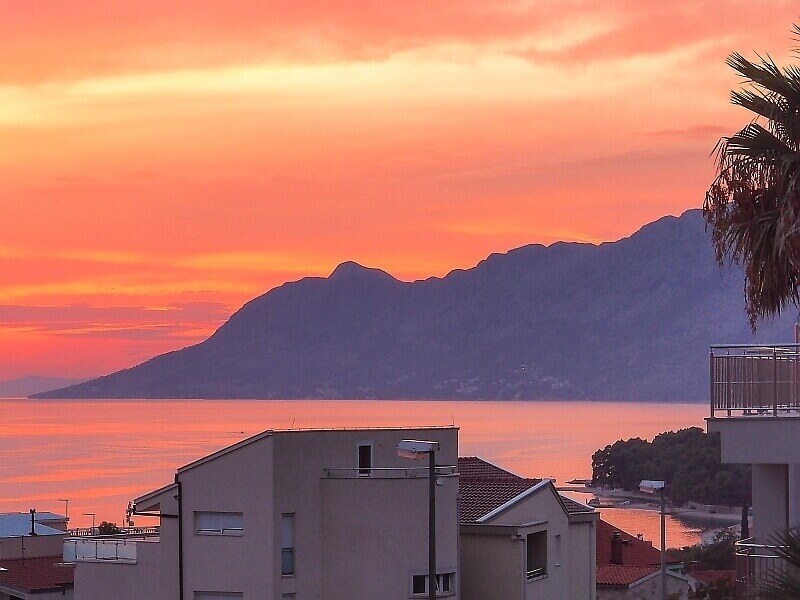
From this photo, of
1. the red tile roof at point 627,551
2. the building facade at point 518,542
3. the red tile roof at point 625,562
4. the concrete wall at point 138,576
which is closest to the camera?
the concrete wall at point 138,576

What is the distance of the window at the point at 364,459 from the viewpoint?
33562 millimetres

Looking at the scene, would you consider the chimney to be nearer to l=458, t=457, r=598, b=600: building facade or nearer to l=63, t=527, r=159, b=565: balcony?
l=458, t=457, r=598, b=600: building facade

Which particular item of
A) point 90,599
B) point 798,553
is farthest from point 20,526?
point 798,553

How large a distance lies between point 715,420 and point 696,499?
145 meters

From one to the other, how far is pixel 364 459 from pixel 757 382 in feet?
54.7

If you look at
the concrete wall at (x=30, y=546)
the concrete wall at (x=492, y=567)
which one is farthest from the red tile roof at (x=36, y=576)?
the concrete wall at (x=492, y=567)

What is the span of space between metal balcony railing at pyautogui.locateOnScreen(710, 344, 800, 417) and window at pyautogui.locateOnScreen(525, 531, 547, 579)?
63.4 ft

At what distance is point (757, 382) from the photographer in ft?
59.7

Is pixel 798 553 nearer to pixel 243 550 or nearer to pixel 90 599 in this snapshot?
pixel 243 550

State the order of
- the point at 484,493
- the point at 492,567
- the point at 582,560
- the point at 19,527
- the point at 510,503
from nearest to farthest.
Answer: the point at 492,567
the point at 510,503
the point at 484,493
the point at 582,560
the point at 19,527

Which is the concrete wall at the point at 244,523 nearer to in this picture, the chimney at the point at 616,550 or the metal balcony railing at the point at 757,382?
the metal balcony railing at the point at 757,382

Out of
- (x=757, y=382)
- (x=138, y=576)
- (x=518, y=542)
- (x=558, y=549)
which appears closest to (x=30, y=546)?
(x=138, y=576)

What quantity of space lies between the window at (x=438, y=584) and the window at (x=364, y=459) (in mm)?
2611

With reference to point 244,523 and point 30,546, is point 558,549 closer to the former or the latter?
point 244,523
